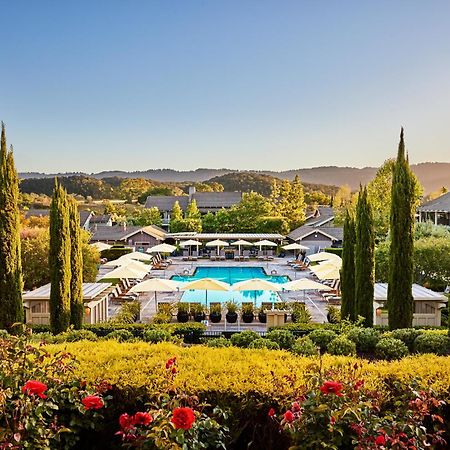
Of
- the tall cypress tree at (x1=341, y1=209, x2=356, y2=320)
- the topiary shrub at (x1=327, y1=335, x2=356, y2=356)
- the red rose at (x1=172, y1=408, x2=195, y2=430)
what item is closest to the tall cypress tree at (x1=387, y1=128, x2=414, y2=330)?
the tall cypress tree at (x1=341, y1=209, x2=356, y2=320)

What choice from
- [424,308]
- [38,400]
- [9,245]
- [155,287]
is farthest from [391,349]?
[155,287]

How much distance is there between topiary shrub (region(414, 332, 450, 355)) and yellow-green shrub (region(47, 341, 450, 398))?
428 cm

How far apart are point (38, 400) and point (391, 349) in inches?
286

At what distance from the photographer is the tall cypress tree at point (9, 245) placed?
12500 mm

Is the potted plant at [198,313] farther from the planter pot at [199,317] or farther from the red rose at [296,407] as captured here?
the red rose at [296,407]

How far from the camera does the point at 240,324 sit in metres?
17.9

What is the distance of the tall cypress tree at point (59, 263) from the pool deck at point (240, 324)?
496cm

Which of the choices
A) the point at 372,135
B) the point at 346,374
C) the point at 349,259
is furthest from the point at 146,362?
the point at 372,135

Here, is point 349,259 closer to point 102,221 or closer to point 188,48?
point 188,48

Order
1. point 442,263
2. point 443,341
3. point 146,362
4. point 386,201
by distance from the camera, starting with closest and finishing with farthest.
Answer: point 146,362 → point 443,341 → point 442,263 → point 386,201

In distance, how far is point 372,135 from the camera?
35.0 metres

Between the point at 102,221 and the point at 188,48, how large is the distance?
44915mm

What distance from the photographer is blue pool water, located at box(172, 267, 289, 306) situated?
24047mm

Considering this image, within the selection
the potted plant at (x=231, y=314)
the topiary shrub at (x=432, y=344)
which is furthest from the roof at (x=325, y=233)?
the topiary shrub at (x=432, y=344)
